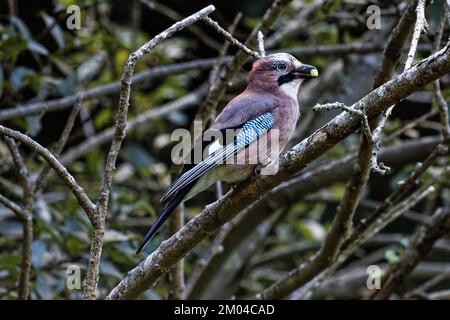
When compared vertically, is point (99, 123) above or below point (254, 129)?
above

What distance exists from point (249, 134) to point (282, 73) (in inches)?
25.5

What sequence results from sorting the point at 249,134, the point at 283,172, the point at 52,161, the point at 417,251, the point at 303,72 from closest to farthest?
the point at 52,161
the point at 283,172
the point at 249,134
the point at 303,72
the point at 417,251

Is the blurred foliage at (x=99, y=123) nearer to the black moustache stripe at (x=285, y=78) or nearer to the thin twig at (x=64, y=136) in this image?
the thin twig at (x=64, y=136)

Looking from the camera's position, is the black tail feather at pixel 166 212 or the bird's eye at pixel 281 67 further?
the bird's eye at pixel 281 67

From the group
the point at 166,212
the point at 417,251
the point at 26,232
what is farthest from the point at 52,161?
the point at 417,251

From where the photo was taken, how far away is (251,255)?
238 inches

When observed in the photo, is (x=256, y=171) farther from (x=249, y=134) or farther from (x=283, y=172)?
(x=283, y=172)

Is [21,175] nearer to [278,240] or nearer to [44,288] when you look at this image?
[44,288]

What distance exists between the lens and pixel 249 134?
4.42m

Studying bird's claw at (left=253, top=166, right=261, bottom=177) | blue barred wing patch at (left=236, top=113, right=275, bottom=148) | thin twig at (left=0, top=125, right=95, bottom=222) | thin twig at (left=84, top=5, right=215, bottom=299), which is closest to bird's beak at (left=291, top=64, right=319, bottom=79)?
blue barred wing patch at (left=236, top=113, right=275, bottom=148)

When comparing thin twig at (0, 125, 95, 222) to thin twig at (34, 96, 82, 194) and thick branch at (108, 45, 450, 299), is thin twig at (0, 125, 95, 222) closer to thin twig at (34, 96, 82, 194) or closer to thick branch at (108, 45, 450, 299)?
thick branch at (108, 45, 450, 299)

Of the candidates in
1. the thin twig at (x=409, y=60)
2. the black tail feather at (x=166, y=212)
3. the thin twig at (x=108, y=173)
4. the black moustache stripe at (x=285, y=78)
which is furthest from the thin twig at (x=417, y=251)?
the thin twig at (x=108, y=173)

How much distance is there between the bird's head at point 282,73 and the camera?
16.0ft

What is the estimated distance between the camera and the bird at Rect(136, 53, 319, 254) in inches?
160
